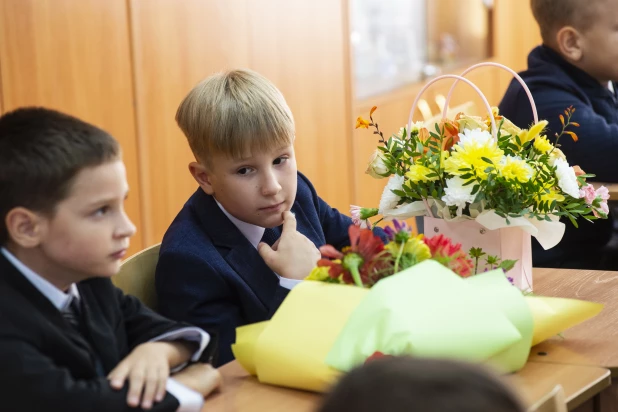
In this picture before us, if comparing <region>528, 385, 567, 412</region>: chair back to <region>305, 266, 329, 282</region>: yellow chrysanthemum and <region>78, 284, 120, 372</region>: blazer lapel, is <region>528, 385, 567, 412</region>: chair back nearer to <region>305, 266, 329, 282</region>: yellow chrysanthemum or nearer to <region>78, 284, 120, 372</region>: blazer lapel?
<region>305, 266, 329, 282</region>: yellow chrysanthemum

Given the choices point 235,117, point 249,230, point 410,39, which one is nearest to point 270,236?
point 249,230

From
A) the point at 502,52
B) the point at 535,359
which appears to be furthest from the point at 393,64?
the point at 535,359

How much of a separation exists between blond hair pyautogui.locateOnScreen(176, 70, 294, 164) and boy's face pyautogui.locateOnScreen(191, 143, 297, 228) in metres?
0.02

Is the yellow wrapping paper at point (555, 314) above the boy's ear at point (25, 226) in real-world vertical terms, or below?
below

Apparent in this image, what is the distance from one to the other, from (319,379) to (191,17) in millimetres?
2721

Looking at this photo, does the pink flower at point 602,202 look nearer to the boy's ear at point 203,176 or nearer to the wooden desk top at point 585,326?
the wooden desk top at point 585,326

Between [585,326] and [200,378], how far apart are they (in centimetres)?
71

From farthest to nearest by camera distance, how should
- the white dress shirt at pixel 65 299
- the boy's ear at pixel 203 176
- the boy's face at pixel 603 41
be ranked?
1. the boy's face at pixel 603 41
2. the boy's ear at pixel 203 176
3. the white dress shirt at pixel 65 299

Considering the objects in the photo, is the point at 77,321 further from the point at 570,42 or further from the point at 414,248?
the point at 570,42

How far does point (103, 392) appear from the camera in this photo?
1.23 m

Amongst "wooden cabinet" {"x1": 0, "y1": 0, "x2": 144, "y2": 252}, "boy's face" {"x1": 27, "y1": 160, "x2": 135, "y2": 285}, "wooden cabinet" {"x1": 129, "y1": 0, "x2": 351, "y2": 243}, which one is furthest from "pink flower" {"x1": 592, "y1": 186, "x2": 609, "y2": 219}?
"wooden cabinet" {"x1": 0, "y1": 0, "x2": 144, "y2": 252}

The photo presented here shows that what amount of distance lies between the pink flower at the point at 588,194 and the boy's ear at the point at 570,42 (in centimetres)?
128

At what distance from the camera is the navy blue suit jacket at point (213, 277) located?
175cm

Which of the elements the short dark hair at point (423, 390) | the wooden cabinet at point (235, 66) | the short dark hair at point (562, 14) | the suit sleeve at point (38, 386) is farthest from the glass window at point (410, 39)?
the short dark hair at point (423, 390)
